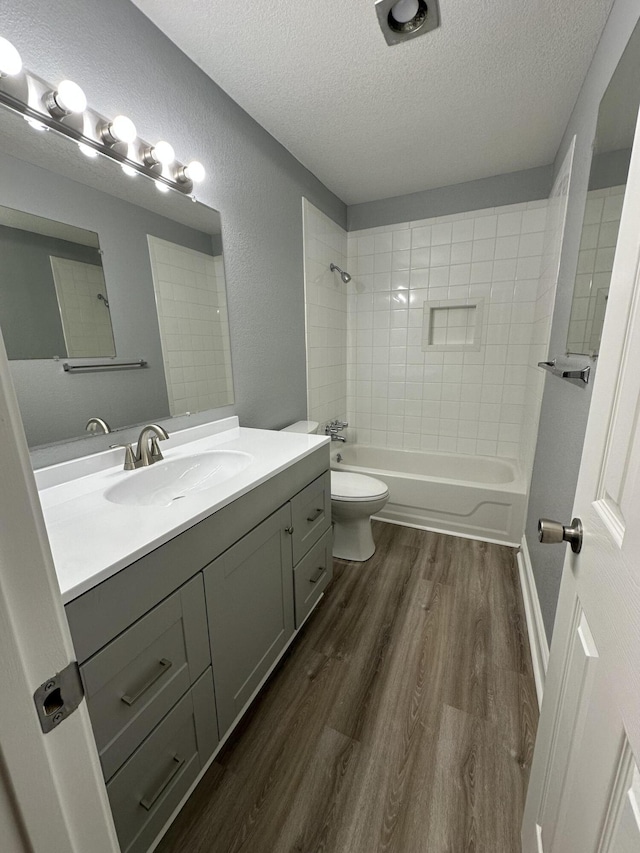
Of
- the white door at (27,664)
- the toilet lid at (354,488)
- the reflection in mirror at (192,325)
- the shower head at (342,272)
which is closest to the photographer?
the white door at (27,664)

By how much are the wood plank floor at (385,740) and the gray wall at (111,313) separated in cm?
119

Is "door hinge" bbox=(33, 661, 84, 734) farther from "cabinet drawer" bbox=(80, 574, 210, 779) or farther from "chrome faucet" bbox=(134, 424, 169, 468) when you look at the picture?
"chrome faucet" bbox=(134, 424, 169, 468)

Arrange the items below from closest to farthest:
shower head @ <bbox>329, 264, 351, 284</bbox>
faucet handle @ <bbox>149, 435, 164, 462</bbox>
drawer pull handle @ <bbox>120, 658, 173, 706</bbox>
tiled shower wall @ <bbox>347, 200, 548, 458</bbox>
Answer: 1. drawer pull handle @ <bbox>120, 658, 173, 706</bbox>
2. faucet handle @ <bbox>149, 435, 164, 462</bbox>
3. tiled shower wall @ <bbox>347, 200, 548, 458</bbox>
4. shower head @ <bbox>329, 264, 351, 284</bbox>

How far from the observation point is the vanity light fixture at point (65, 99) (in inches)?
37.4

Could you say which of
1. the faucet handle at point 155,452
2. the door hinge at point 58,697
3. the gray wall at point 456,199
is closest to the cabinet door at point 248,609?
the faucet handle at point 155,452

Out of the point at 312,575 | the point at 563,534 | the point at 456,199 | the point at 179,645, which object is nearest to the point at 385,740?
the point at 312,575

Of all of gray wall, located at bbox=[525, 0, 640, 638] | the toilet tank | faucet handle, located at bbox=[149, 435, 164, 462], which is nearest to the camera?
gray wall, located at bbox=[525, 0, 640, 638]

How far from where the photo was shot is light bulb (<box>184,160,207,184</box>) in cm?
136

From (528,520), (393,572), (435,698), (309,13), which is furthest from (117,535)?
(528,520)

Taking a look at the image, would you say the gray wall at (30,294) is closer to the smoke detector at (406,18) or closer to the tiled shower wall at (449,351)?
the smoke detector at (406,18)

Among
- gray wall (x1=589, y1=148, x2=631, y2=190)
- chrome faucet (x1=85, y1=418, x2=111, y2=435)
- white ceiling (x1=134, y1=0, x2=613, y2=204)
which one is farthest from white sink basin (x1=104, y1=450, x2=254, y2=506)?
white ceiling (x1=134, y1=0, x2=613, y2=204)

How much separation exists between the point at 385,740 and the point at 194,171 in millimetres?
2175

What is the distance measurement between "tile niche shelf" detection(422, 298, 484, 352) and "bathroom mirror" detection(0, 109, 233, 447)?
5.70 ft

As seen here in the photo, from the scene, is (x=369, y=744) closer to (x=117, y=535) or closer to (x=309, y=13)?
(x=117, y=535)
